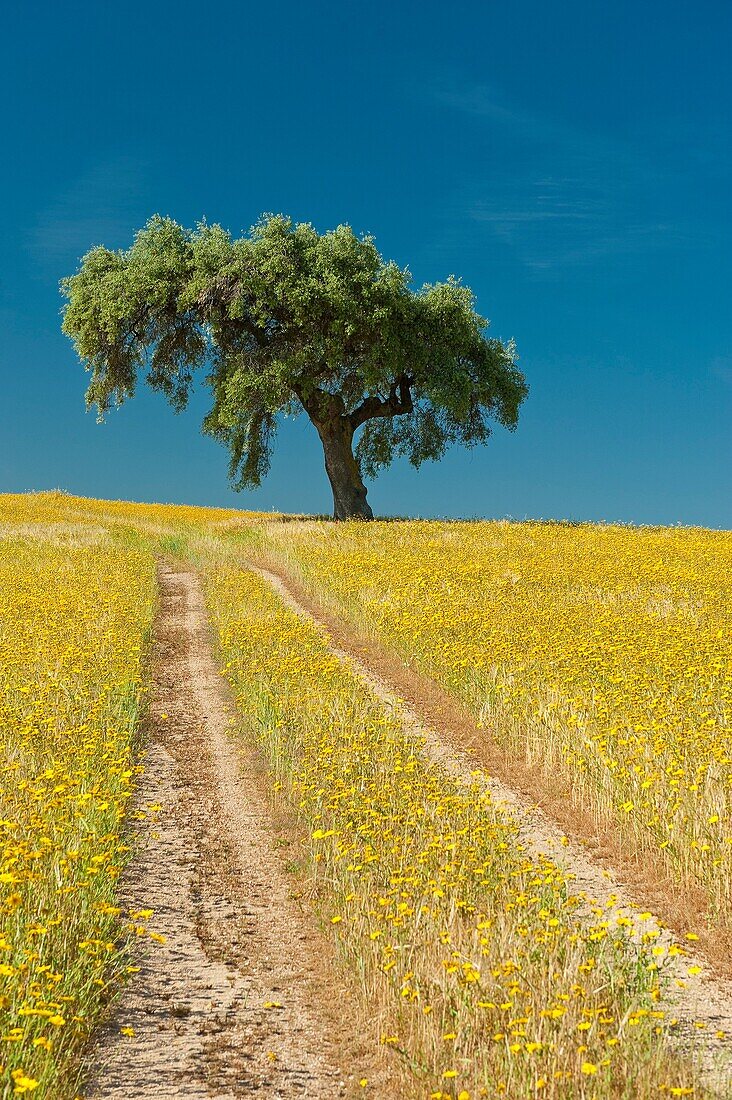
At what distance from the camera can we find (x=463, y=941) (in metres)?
5.57

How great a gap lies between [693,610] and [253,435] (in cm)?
2712

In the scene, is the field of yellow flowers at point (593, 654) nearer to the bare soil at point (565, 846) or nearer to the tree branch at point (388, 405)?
the bare soil at point (565, 846)

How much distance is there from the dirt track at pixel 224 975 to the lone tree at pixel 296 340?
2971 cm

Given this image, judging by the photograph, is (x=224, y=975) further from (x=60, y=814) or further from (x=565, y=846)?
(x=565, y=846)

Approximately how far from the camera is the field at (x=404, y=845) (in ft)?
15.8

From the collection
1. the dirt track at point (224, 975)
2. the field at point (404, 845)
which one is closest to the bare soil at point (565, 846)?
the field at point (404, 845)

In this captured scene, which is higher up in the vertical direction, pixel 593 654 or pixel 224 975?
pixel 593 654

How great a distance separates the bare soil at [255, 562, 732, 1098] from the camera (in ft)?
17.1

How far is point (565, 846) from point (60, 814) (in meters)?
4.36

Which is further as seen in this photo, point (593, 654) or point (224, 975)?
point (593, 654)

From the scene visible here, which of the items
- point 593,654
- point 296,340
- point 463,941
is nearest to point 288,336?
point 296,340

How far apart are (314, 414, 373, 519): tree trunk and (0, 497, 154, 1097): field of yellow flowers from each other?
2180 centimetres

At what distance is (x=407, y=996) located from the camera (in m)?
5.09

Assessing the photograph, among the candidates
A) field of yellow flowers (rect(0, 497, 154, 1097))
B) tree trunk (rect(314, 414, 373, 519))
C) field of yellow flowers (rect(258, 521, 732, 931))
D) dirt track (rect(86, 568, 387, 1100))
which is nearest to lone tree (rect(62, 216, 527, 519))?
tree trunk (rect(314, 414, 373, 519))
